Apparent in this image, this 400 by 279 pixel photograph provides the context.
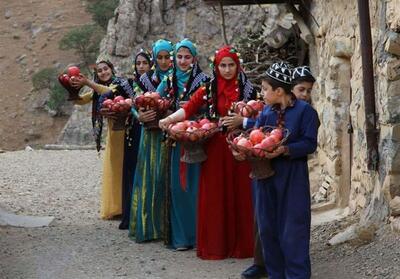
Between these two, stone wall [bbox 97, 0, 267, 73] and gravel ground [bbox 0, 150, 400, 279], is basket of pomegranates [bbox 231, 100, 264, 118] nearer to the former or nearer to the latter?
gravel ground [bbox 0, 150, 400, 279]

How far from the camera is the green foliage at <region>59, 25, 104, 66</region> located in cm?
4231

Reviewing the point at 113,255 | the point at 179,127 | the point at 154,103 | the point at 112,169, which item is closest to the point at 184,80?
the point at 154,103

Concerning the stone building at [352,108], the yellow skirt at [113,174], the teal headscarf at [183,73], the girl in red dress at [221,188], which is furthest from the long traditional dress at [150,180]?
the stone building at [352,108]

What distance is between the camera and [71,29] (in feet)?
156

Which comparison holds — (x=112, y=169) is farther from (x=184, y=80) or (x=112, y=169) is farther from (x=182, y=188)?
(x=184, y=80)

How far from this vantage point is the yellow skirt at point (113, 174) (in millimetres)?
8094

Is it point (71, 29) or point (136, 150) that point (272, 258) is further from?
point (71, 29)

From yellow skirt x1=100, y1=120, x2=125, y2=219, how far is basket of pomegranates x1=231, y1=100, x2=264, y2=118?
2588 mm

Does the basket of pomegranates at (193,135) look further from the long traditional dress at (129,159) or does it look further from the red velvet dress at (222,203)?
the long traditional dress at (129,159)

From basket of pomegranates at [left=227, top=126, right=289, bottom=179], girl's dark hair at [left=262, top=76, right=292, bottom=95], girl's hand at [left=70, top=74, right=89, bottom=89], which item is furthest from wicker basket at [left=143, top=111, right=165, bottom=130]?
girl's dark hair at [left=262, top=76, right=292, bottom=95]

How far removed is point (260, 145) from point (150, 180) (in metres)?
2.55

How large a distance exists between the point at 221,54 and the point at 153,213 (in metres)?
1.85

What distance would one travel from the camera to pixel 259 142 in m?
4.68

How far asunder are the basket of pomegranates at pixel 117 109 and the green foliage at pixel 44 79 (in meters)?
34.4
